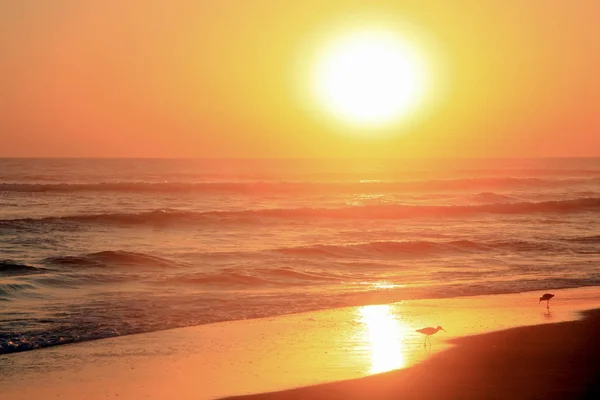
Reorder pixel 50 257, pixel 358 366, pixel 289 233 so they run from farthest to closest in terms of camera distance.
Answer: pixel 289 233
pixel 50 257
pixel 358 366

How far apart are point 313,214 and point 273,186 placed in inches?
820

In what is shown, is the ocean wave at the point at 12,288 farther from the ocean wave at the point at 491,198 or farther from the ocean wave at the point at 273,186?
the ocean wave at the point at 491,198

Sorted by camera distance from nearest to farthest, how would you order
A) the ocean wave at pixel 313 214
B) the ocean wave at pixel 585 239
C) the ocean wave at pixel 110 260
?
the ocean wave at pixel 110 260, the ocean wave at pixel 585 239, the ocean wave at pixel 313 214

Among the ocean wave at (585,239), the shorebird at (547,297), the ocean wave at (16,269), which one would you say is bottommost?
the ocean wave at (16,269)

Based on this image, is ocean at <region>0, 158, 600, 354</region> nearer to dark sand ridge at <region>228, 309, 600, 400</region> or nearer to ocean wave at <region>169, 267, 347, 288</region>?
ocean wave at <region>169, 267, 347, 288</region>

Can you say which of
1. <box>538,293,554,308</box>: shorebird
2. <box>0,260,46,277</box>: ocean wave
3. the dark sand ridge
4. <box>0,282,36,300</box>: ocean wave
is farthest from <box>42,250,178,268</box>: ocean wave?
the dark sand ridge

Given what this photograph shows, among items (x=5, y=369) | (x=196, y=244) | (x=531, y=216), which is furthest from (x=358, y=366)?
(x=531, y=216)

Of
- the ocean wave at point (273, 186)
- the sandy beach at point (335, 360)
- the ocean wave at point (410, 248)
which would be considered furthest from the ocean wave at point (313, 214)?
the sandy beach at point (335, 360)

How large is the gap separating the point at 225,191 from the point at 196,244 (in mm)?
27516

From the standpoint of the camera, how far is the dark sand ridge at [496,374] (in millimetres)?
8391

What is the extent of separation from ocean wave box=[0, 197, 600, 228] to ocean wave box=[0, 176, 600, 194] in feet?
49.9

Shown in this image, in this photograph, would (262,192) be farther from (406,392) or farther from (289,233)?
(406,392)

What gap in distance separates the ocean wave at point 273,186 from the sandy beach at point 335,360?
39894 mm

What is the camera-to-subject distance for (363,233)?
2950 cm
